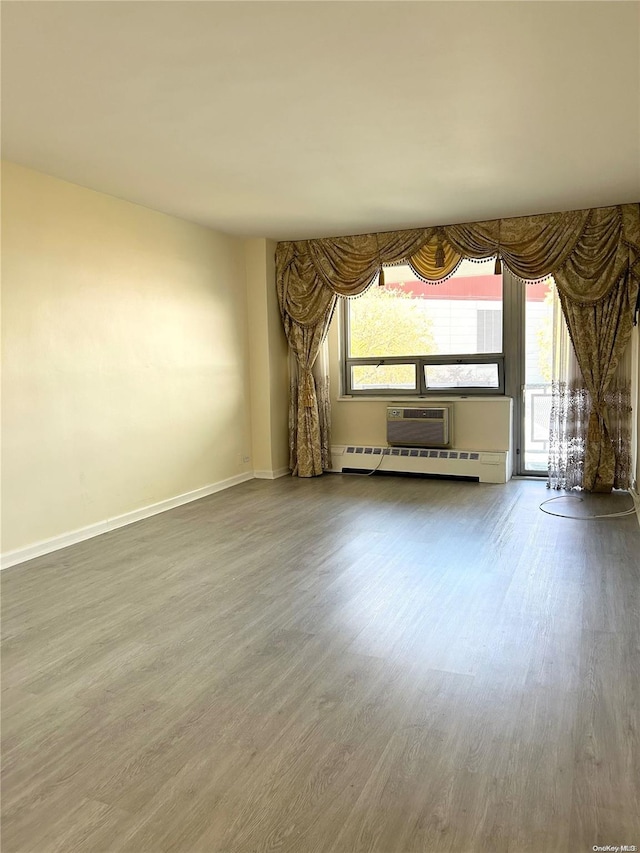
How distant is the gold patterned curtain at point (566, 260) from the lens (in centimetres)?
519

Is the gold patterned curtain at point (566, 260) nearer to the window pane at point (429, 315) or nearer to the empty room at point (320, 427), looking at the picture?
the empty room at point (320, 427)

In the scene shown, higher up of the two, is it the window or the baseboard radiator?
the window

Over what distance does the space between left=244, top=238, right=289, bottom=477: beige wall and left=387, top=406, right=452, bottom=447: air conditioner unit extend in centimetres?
120

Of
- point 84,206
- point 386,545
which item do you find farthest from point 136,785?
point 84,206

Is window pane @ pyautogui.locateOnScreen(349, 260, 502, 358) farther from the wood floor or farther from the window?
the wood floor

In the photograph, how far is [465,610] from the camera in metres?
3.00

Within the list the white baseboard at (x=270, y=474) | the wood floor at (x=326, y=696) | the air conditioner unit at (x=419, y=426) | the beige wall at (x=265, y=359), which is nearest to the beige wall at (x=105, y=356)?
the beige wall at (x=265, y=359)

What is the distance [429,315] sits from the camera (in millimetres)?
6375

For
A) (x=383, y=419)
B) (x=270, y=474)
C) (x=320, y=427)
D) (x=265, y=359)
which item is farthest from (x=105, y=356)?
(x=383, y=419)

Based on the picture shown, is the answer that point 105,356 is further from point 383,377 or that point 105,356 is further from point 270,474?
point 383,377

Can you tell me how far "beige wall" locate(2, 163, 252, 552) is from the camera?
3906 millimetres

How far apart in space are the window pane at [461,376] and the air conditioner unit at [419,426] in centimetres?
33

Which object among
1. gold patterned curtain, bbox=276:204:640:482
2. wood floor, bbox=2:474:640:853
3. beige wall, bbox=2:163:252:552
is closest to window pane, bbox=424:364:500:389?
gold patterned curtain, bbox=276:204:640:482

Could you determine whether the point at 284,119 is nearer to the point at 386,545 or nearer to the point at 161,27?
the point at 161,27
